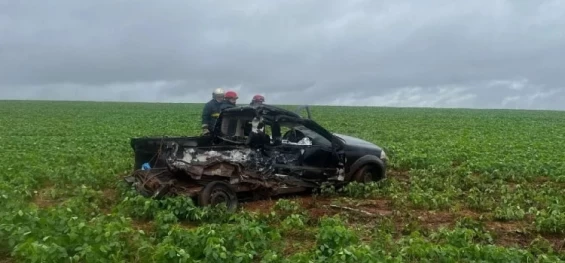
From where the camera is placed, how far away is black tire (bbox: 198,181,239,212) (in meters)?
8.95

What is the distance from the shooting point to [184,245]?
6.07 metres

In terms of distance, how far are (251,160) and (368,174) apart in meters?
2.43

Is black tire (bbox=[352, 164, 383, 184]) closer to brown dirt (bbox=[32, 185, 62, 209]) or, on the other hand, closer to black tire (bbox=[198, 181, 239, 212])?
black tire (bbox=[198, 181, 239, 212])

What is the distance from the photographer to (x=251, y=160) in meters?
10.0

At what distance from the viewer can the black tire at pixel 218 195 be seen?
895 centimetres

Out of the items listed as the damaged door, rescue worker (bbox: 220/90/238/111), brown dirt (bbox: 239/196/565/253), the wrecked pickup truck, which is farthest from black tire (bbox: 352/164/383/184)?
rescue worker (bbox: 220/90/238/111)

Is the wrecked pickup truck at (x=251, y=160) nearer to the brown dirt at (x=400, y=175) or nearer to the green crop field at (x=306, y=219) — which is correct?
the green crop field at (x=306, y=219)

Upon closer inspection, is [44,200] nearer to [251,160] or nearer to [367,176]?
[251,160]

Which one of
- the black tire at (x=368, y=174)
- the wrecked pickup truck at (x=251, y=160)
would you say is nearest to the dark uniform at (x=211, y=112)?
the wrecked pickup truck at (x=251, y=160)

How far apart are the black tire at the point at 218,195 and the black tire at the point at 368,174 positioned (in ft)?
8.81

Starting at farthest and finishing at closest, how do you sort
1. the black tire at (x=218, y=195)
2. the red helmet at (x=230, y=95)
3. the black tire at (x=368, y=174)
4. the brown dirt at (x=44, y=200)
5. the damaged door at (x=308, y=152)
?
1. the red helmet at (x=230, y=95)
2. the black tire at (x=368, y=174)
3. the damaged door at (x=308, y=152)
4. the brown dirt at (x=44, y=200)
5. the black tire at (x=218, y=195)

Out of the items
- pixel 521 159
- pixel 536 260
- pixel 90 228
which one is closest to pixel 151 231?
pixel 90 228

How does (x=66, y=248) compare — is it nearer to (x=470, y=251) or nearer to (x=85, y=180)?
(x=470, y=251)

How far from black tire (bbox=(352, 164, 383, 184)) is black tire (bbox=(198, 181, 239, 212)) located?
269 cm
